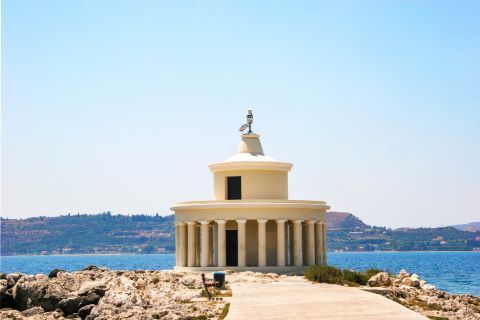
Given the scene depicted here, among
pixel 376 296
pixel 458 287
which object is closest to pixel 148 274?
pixel 376 296

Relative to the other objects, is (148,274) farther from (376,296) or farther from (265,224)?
(376,296)

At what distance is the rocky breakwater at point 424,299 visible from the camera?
31459mm

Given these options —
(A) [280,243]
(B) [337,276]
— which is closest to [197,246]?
(A) [280,243]

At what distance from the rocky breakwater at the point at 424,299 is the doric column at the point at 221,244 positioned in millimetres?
10228

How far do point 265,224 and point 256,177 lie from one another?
302 cm

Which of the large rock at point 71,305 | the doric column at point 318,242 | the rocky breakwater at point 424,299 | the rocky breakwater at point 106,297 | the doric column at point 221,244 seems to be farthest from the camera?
the doric column at point 318,242

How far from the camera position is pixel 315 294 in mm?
31078

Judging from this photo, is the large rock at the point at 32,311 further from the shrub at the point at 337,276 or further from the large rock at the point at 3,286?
the shrub at the point at 337,276

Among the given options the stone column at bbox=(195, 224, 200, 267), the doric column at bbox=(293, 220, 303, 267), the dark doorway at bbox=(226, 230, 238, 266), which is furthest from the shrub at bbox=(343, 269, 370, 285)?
the stone column at bbox=(195, 224, 200, 267)

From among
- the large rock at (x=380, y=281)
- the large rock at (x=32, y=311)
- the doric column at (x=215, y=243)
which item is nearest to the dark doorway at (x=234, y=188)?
the doric column at (x=215, y=243)

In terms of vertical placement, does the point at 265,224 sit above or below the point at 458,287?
above

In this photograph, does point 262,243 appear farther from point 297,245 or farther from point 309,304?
point 309,304

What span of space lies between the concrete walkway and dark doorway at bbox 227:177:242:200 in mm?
12892

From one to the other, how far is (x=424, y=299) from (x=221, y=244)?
1361 cm
